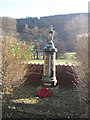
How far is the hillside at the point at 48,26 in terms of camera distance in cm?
2839

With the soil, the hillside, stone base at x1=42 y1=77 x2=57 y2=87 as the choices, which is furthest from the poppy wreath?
the hillside

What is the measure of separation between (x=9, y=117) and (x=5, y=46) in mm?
2466

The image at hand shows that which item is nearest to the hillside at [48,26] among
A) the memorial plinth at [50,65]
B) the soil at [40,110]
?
the memorial plinth at [50,65]

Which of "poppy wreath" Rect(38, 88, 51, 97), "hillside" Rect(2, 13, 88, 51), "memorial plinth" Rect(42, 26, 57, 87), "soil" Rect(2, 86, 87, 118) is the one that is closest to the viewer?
"soil" Rect(2, 86, 87, 118)

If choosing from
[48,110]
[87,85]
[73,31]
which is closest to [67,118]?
[48,110]

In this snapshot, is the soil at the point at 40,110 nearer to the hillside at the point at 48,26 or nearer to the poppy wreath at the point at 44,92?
the poppy wreath at the point at 44,92

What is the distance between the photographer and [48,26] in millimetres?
43469

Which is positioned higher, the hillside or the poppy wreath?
the hillside

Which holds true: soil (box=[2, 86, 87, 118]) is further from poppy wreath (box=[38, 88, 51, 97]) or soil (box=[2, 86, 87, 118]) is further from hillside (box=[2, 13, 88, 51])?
hillside (box=[2, 13, 88, 51])

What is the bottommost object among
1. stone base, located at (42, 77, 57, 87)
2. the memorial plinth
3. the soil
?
the soil

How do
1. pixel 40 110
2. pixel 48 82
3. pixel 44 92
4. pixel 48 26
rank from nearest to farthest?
pixel 40 110
pixel 44 92
pixel 48 82
pixel 48 26

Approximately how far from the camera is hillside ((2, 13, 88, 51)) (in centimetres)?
2839

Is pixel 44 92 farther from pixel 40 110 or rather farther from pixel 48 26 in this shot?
pixel 48 26

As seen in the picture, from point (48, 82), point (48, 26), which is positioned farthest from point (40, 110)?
point (48, 26)
